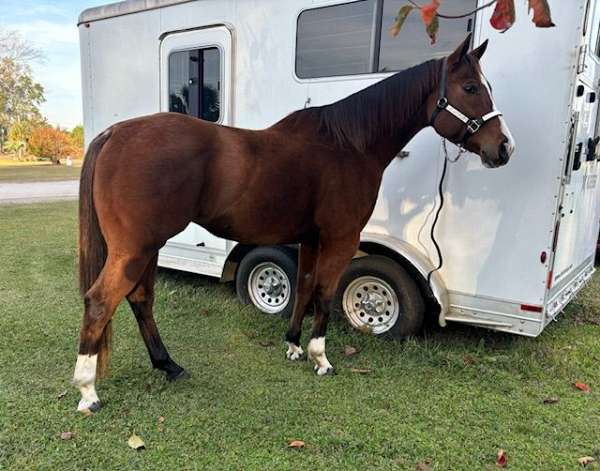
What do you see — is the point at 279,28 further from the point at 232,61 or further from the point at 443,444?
the point at 443,444

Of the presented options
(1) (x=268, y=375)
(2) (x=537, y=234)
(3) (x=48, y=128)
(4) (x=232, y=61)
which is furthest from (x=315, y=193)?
(3) (x=48, y=128)

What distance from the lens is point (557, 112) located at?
303cm

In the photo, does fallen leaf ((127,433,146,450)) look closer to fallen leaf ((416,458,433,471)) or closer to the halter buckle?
fallen leaf ((416,458,433,471))

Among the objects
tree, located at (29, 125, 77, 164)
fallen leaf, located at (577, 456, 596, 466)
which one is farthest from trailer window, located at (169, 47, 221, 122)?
tree, located at (29, 125, 77, 164)

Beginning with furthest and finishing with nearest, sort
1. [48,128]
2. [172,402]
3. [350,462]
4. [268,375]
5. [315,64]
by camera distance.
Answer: [48,128]
[315,64]
[268,375]
[172,402]
[350,462]

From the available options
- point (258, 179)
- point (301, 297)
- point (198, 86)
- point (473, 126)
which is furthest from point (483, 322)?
point (198, 86)

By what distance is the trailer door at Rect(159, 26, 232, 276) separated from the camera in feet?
14.1

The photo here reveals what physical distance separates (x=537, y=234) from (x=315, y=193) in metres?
1.53

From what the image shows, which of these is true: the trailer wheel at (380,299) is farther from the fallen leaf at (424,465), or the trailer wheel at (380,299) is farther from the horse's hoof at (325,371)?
the fallen leaf at (424,465)

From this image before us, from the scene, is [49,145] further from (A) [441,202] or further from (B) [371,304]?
(A) [441,202]

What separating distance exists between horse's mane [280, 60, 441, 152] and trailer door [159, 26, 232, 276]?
149 cm

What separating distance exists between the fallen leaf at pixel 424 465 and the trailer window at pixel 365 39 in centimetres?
265

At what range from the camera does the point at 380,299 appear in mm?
3820

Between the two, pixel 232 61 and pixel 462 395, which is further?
pixel 232 61
